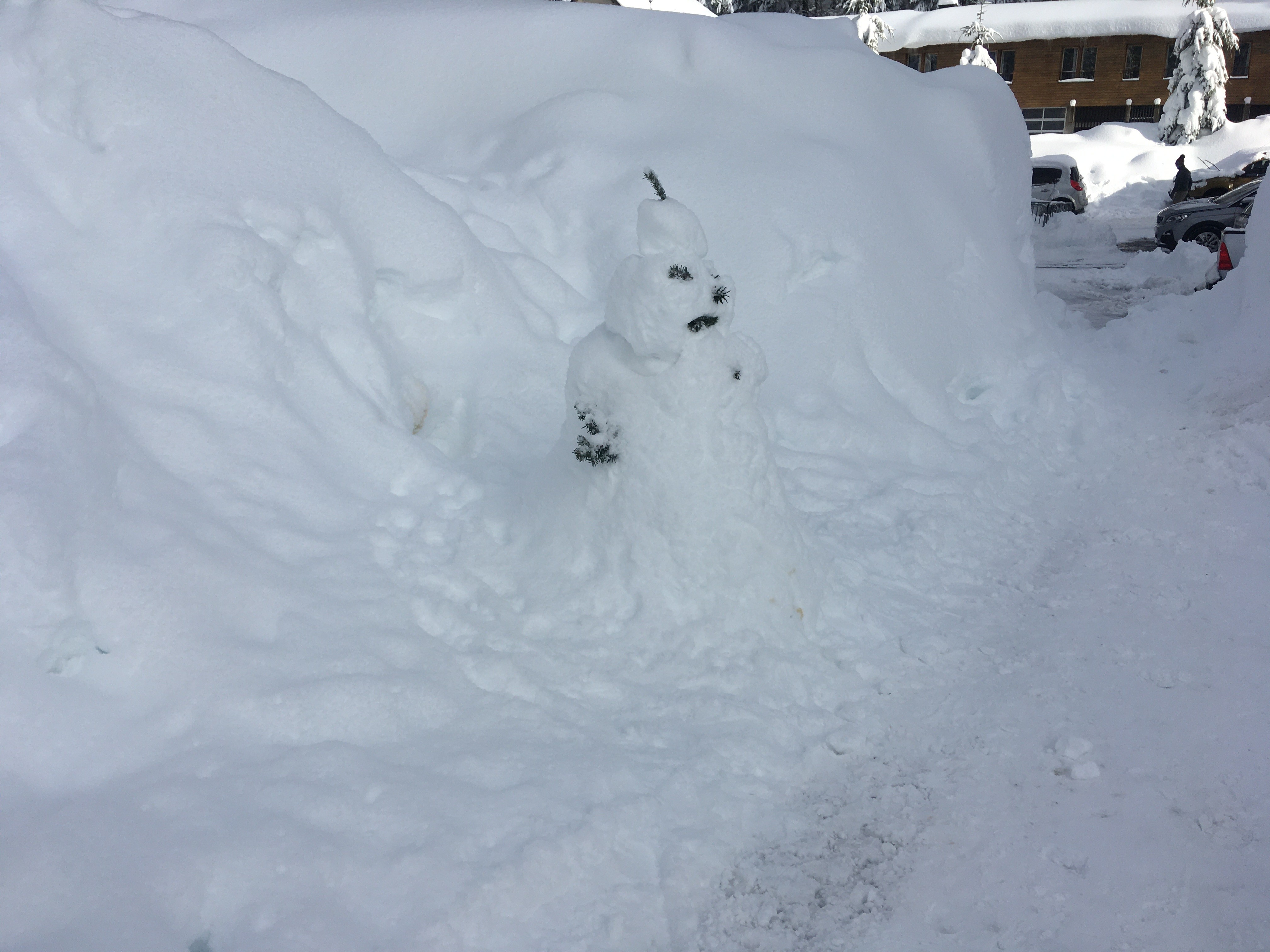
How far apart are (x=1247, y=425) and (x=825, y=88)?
14.7 feet

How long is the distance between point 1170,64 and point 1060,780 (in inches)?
1647

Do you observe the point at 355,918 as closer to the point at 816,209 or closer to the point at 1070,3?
the point at 816,209

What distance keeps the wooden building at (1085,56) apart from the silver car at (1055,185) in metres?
17.2

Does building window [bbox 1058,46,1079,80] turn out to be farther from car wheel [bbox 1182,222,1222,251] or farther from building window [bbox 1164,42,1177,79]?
car wheel [bbox 1182,222,1222,251]

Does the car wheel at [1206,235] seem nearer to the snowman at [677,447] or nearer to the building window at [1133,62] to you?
the snowman at [677,447]

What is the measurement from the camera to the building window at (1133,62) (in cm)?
3756

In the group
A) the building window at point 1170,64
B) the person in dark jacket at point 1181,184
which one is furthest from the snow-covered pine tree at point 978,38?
the person in dark jacket at point 1181,184

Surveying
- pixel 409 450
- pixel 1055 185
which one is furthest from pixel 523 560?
pixel 1055 185

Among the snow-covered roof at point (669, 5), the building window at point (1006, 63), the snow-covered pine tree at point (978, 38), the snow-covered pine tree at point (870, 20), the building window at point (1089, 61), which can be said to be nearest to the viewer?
the snow-covered roof at point (669, 5)

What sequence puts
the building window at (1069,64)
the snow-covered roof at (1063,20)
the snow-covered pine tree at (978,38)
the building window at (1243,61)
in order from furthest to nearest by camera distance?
the building window at (1069,64) < the snow-covered pine tree at (978,38) < the building window at (1243,61) < the snow-covered roof at (1063,20)

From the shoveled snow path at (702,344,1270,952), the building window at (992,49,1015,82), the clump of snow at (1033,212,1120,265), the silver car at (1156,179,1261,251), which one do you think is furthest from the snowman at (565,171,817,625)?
the building window at (992,49,1015,82)

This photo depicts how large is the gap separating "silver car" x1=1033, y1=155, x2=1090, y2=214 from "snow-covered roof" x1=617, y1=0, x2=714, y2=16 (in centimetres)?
1049

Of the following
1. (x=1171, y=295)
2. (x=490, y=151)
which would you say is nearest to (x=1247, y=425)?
(x=1171, y=295)

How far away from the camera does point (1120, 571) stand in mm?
5582
